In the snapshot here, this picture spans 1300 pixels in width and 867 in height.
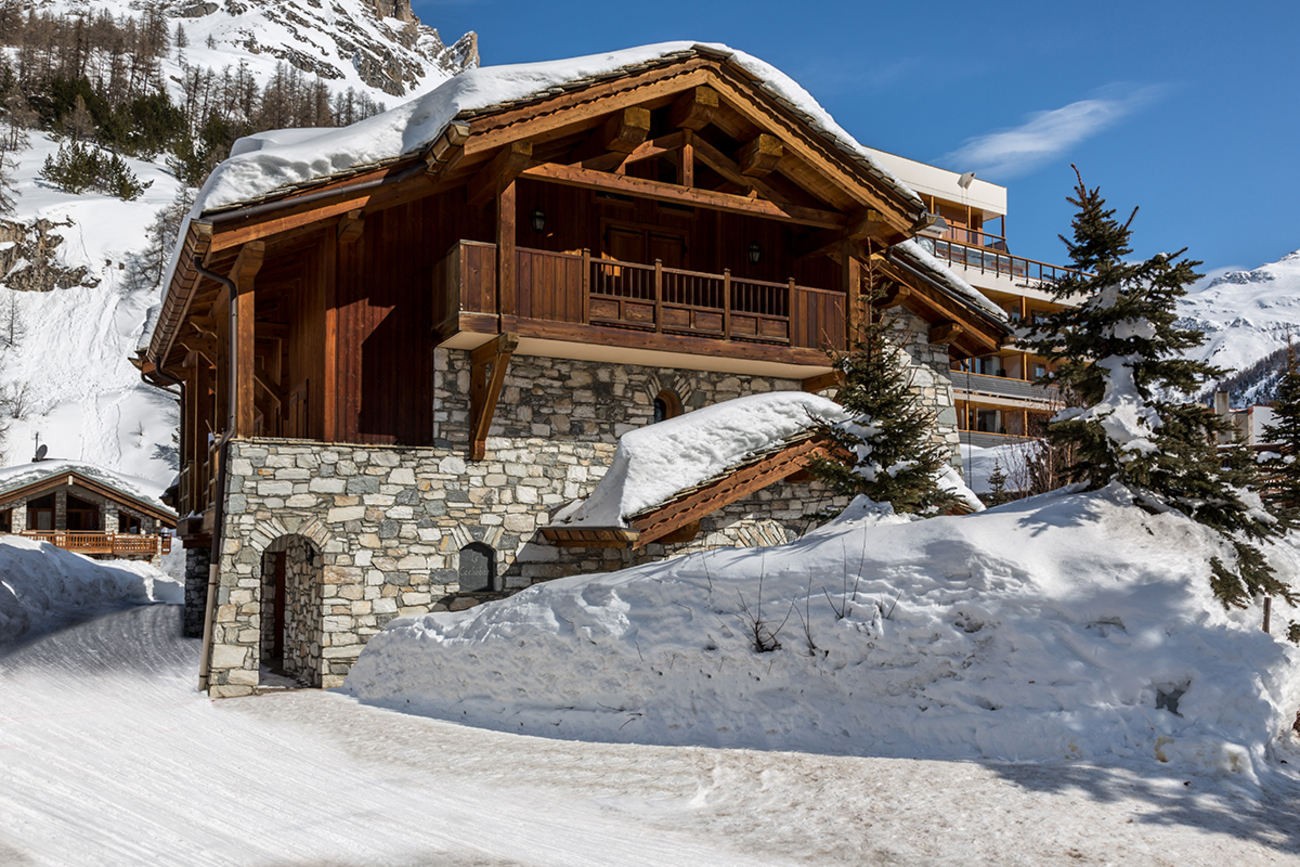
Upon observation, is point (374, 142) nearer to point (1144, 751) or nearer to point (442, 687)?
point (442, 687)

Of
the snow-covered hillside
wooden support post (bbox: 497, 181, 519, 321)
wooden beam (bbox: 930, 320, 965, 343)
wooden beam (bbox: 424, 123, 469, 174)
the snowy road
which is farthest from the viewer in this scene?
the snow-covered hillside

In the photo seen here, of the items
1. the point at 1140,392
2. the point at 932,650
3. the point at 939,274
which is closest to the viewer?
the point at 932,650

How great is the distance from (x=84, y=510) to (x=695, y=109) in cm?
3956

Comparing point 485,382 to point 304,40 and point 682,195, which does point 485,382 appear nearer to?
point 682,195

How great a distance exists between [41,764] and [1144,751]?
859cm

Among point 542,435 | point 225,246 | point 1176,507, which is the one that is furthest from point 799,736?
point 225,246

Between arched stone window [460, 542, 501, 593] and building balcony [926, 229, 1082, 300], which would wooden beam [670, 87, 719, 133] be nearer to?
arched stone window [460, 542, 501, 593]

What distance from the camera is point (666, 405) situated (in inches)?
643

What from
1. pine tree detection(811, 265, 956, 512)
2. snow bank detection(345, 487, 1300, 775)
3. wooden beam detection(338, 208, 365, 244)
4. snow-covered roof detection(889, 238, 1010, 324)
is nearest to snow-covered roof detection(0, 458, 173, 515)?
wooden beam detection(338, 208, 365, 244)

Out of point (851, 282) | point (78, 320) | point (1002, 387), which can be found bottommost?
point (851, 282)

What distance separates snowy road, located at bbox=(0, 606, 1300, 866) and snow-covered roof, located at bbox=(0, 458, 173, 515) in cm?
3070

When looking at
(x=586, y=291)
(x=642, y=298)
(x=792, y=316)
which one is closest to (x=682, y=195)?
(x=642, y=298)

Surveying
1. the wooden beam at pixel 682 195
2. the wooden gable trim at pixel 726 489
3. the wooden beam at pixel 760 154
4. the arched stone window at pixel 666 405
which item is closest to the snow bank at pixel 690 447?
the wooden gable trim at pixel 726 489

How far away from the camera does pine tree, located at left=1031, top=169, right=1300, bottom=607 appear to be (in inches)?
348
